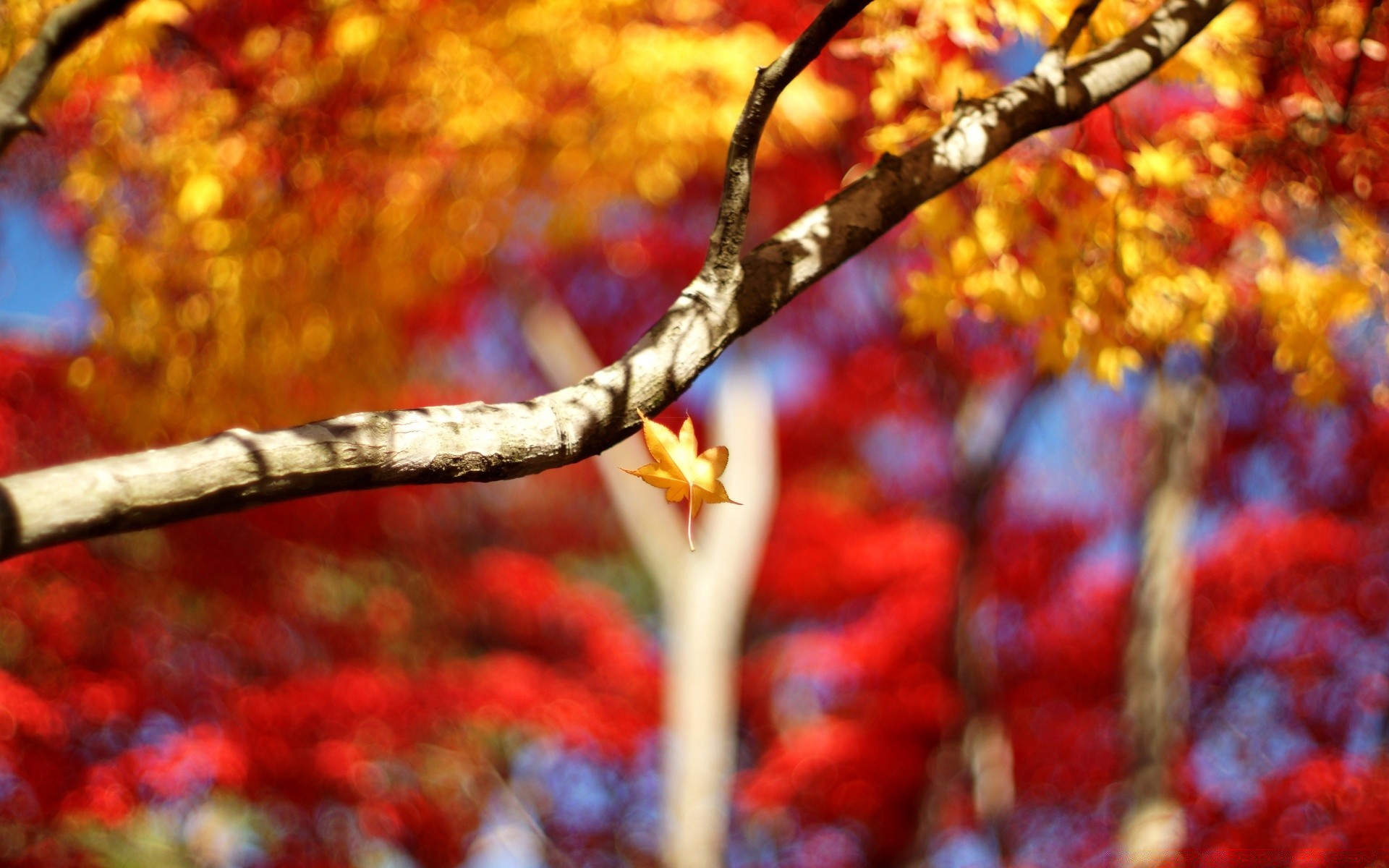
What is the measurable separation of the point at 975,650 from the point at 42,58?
5798 mm

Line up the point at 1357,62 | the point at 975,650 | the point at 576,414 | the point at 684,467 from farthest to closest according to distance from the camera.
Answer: the point at 975,650
the point at 1357,62
the point at 684,467
the point at 576,414

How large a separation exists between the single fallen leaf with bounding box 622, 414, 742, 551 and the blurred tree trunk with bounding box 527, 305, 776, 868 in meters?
4.14

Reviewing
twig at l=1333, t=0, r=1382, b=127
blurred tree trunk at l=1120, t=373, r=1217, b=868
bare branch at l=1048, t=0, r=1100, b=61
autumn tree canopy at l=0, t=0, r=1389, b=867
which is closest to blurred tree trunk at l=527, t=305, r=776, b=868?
autumn tree canopy at l=0, t=0, r=1389, b=867

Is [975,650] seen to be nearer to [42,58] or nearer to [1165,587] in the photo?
[1165,587]

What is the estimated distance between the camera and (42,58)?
2311 millimetres

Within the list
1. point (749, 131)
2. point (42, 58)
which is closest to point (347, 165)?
point (42, 58)

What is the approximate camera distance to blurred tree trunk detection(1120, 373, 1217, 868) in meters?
5.15

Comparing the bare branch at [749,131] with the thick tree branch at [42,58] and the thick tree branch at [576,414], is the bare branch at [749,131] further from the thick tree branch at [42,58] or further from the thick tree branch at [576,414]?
the thick tree branch at [42,58]

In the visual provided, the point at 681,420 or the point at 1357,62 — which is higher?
the point at 1357,62

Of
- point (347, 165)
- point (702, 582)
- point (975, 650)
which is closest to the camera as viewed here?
point (347, 165)

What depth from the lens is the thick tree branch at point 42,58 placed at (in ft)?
7.47

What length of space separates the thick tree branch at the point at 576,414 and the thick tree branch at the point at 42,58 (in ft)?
4.34

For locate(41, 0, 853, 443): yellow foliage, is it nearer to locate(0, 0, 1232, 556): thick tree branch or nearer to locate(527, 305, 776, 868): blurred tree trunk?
locate(527, 305, 776, 868): blurred tree trunk

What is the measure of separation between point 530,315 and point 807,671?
321 cm
